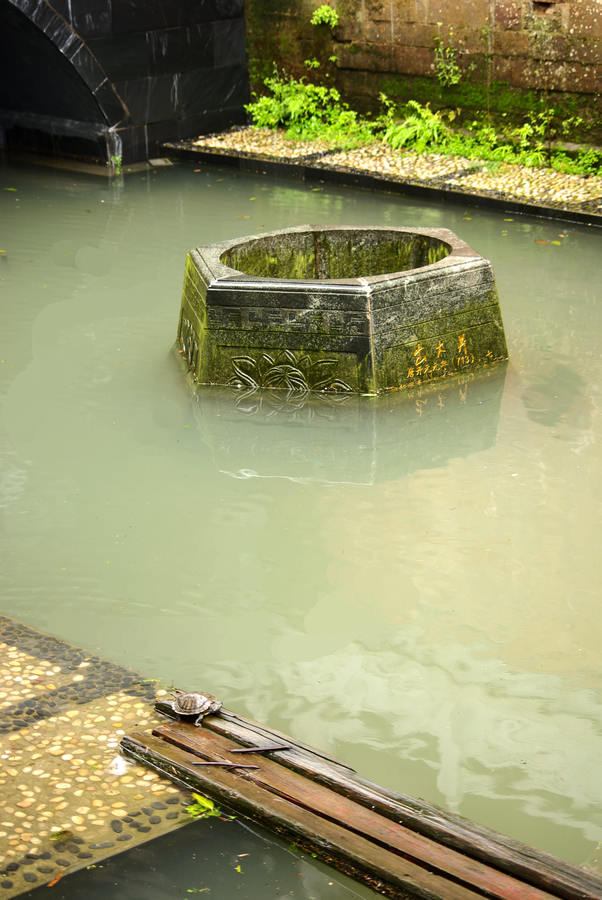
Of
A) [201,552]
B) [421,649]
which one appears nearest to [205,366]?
[201,552]

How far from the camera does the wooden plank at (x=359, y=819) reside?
118 inches

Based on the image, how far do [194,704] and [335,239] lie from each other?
454cm

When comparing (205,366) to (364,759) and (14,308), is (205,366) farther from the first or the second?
(364,759)

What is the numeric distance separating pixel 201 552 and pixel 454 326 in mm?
2557

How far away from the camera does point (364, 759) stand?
3.85m

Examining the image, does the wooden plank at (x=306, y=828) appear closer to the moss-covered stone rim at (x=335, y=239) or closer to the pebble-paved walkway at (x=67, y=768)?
the pebble-paved walkway at (x=67, y=768)

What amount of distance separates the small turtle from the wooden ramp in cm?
3

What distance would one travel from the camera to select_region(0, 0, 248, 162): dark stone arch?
12359 mm

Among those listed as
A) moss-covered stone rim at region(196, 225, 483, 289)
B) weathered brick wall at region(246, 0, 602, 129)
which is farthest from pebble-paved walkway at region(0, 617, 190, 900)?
weathered brick wall at region(246, 0, 602, 129)

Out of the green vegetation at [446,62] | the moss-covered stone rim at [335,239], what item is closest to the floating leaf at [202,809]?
the moss-covered stone rim at [335,239]

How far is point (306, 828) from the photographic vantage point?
327 cm

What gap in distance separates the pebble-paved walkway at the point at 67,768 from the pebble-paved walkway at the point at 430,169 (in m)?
7.59

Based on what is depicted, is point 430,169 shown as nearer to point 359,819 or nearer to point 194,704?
point 194,704

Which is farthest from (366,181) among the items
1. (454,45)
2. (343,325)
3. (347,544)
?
(347,544)
